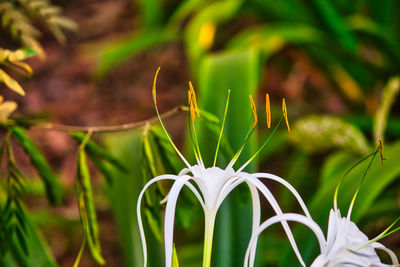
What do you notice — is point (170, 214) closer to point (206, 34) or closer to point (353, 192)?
point (353, 192)

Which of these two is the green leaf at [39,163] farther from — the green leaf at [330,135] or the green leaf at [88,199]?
the green leaf at [330,135]

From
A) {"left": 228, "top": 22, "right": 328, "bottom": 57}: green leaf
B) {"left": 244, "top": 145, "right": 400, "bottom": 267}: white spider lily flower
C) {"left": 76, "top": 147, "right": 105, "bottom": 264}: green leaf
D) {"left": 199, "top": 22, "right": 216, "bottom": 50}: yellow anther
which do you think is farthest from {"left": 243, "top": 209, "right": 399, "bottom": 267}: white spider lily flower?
{"left": 199, "top": 22, "right": 216, "bottom": 50}: yellow anther

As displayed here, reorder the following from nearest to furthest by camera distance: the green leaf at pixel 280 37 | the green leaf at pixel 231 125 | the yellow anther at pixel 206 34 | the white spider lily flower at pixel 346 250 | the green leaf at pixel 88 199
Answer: the white spider lily flower at pixel 346 250 → the green leaf at pixel 88 199 → the green leaf at pixel 231 125 → the green leaf at pixel 280 37 → the yellow anther at pixel 206 34

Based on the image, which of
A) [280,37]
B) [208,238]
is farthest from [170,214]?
[280,37]

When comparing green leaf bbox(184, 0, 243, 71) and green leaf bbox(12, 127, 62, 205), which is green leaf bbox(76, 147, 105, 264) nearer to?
green leaf bbox(12, 127, 62, 205)

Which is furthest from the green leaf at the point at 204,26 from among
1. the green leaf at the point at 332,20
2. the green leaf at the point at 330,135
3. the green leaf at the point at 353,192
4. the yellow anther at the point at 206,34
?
the green leaf at the point at 353,192
